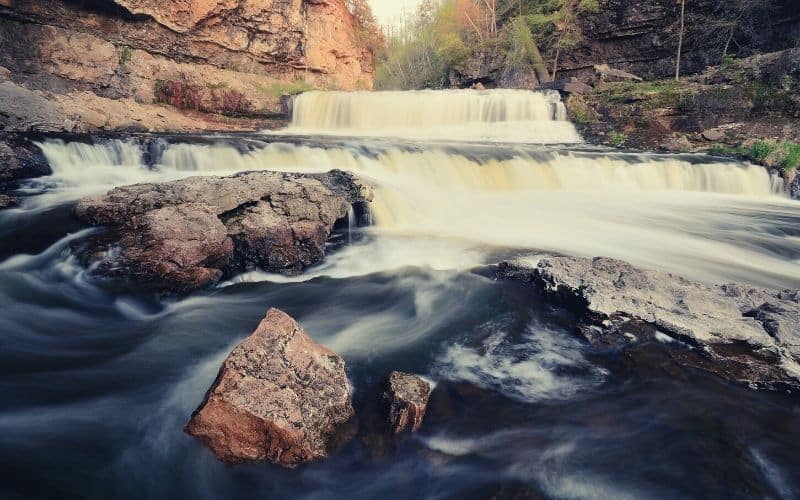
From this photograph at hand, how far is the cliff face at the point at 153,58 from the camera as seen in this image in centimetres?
1277

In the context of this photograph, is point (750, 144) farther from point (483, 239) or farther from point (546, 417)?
point (546, 417)

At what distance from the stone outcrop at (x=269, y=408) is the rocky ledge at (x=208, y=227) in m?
2.27

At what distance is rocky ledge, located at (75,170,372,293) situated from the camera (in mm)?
4328

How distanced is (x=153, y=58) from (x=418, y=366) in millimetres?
17034

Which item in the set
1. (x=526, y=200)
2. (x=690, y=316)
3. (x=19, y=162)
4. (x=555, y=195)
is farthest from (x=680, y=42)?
(x=19, y=162)

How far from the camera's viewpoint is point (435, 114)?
1738cm

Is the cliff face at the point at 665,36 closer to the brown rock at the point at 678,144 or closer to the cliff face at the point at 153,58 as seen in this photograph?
the brown rock at the point at 678,144

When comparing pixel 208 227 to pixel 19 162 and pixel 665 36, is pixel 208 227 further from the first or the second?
pixel 665 36

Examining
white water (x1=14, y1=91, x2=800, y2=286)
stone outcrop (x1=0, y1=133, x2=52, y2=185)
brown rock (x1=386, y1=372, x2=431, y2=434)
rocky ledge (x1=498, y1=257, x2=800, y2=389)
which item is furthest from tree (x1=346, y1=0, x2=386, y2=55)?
brown rock (x1=386, y1=372, x2=431, y2=434)

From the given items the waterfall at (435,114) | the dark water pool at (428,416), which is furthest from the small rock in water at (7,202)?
the waterfall at (435,114)

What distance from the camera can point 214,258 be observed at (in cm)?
459

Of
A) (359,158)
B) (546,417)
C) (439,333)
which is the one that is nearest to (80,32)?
(359,158)

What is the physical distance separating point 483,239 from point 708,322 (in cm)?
340

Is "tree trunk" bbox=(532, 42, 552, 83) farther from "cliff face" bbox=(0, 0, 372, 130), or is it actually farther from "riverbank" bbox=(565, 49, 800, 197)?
"cliff face" bbox=(0, 0, 372, 130)
